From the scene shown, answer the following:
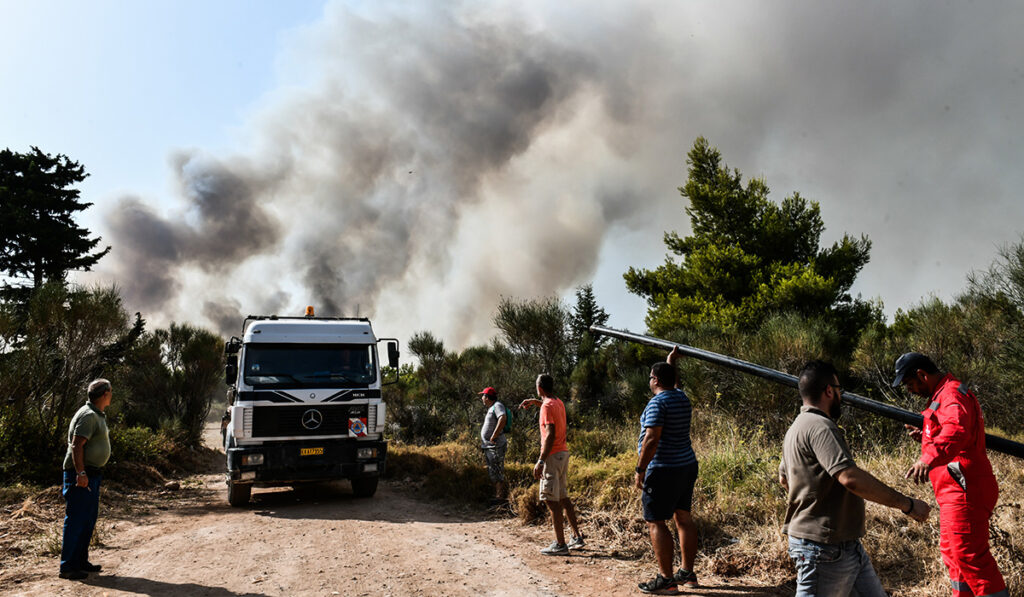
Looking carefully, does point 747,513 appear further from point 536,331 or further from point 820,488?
point 536,331

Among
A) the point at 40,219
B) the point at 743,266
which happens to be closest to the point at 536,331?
the point at 743,266

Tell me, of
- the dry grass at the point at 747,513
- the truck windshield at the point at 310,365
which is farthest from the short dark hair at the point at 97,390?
the dry grass at the point at 747,513

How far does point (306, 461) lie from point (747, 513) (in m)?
6.70

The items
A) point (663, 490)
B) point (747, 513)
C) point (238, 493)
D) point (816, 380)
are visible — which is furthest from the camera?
point (238, 493)

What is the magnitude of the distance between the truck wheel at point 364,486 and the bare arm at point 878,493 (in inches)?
349

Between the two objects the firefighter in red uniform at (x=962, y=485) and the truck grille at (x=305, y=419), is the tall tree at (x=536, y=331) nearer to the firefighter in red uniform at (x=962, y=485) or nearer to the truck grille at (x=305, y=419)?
the truck grille at (x=305, y=419)

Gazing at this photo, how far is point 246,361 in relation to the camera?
9594 millimetres

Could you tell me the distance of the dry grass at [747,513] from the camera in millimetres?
4801

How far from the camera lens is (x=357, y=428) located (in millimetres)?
9742

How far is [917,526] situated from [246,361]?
9.32m

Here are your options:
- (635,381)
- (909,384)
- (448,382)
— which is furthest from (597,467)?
(448,382)

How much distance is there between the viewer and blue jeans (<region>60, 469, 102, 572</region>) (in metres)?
5.54

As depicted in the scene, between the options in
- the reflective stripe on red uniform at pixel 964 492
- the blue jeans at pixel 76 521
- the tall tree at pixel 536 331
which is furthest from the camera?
the tall tree at pixel 536 331

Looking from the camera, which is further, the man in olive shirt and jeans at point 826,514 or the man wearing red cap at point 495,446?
the man wearing red cap at point 495,446
